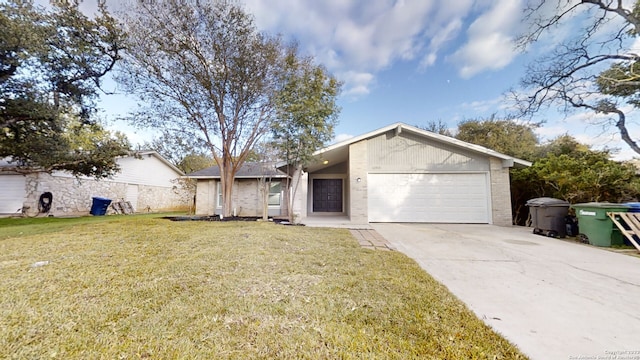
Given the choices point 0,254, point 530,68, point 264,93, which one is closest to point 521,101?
point 530,68

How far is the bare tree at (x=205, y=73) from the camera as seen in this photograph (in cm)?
857

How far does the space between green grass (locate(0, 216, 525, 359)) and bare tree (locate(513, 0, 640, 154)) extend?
1115cm

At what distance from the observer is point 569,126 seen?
1090 centimetres

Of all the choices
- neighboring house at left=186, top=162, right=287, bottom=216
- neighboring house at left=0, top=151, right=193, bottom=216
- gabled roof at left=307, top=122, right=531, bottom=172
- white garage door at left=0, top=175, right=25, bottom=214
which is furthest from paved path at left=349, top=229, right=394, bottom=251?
white garage door at left=0, top=175, right=25, bottom=214

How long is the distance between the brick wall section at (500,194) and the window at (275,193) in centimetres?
956

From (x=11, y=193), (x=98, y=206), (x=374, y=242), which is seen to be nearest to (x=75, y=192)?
(x=98, y=206)

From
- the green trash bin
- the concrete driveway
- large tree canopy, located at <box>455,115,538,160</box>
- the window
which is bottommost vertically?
the concrete driveway

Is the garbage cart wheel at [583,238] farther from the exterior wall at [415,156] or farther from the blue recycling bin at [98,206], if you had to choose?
the blue recycling bin at [98,206]

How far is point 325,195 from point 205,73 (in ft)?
28.3

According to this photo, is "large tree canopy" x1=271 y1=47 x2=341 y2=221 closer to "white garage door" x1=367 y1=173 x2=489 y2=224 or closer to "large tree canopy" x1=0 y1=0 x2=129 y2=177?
"white garage door" x1=367 y1=173 x2=489 y2=224

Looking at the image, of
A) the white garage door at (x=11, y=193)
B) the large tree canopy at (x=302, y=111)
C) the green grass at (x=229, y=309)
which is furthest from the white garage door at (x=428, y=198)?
the white garage door at (x=11, y=193)

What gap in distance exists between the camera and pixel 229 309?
233 cm

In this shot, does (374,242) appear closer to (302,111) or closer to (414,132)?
(302,111)

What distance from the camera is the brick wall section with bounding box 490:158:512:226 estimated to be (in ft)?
30.1
